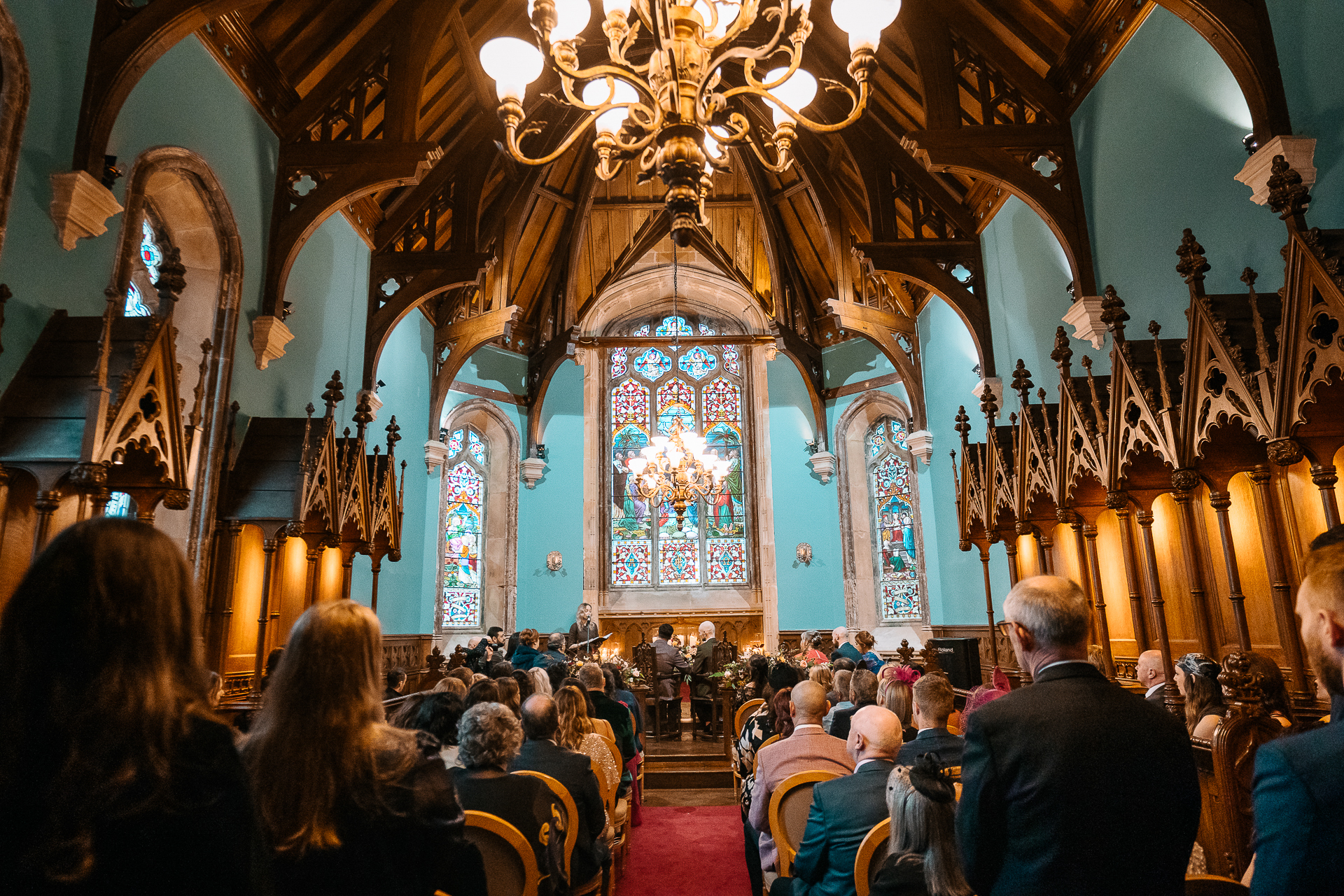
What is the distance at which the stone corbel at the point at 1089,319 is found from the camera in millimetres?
7497

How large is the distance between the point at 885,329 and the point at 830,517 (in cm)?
341

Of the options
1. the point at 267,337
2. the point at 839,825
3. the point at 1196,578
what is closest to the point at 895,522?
the point at 1196,578

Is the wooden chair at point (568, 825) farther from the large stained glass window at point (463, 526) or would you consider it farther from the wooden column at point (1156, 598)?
the large stained glass window at point (463, 526)

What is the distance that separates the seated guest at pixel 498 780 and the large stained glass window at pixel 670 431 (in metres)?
11.7

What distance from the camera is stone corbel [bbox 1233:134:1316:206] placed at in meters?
5.14

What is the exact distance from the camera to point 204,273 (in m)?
7.19

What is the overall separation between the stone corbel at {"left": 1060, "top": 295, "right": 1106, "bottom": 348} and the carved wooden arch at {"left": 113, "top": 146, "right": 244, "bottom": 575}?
285 inches

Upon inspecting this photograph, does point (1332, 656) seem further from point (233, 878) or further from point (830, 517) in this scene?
point (830, 517)

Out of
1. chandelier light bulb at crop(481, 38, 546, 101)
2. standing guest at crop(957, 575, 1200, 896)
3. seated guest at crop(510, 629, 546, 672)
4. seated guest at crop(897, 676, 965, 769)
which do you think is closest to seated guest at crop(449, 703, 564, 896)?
seated guest at crop(897, 676, 965, 769)

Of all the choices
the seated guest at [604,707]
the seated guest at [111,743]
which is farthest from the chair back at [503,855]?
the seated guest at [604,707]

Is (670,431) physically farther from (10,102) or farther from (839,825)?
(839,825)

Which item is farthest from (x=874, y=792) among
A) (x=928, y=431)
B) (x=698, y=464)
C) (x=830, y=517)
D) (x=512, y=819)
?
(x=830, y=517)

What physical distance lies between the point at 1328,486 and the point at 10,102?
7243 millimetres

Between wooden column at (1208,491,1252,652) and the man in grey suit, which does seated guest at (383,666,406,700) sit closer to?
the man in grey suit
